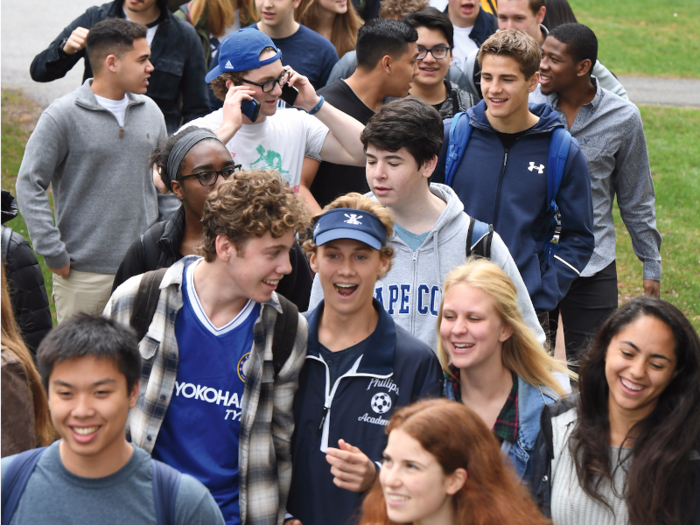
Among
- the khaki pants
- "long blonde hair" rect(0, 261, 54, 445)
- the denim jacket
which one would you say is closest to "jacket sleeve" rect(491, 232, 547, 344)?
the denim jacket

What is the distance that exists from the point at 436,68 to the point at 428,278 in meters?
2.72

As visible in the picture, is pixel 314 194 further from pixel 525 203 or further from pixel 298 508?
pixel 298 508

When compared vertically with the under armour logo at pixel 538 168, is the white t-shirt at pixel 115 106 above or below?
above

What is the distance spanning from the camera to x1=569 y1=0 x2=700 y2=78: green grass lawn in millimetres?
21345

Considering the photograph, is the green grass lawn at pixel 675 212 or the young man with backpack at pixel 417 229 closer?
the young man with backpack at pixel 417 229

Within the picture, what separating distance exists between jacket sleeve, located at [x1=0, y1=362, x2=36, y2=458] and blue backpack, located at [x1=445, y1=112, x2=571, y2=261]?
2.79 m

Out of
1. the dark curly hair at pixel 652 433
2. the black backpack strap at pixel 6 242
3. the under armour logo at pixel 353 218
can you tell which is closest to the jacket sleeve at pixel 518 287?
the dark curly hair at pixel 652 433

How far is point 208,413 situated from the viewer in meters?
3.33

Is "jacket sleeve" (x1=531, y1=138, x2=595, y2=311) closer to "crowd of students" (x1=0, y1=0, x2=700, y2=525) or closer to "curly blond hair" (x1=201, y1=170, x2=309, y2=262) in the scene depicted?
"crowd of students" (x1=0, y1=0, x2=700, y2=525)

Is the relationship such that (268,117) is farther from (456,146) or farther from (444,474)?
(444,474)

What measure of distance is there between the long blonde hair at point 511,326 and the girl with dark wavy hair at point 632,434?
32 centimetres

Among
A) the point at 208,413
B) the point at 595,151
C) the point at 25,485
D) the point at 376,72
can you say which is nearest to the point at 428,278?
the point at 208,413

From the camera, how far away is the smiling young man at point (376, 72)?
598cm

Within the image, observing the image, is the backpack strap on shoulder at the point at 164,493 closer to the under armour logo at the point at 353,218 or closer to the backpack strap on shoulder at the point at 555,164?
the under armour logo at the point at 353,218
